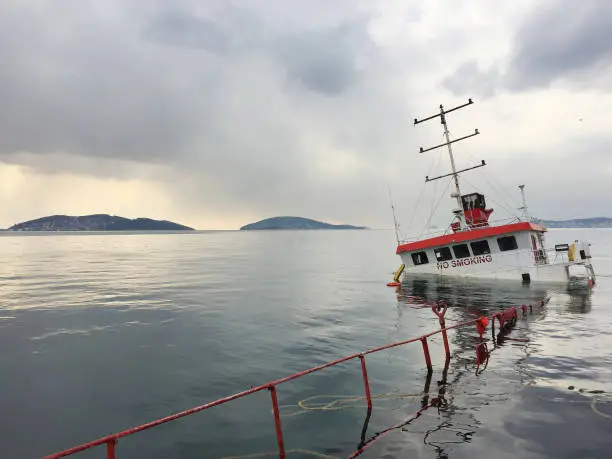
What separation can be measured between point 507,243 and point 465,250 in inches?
152

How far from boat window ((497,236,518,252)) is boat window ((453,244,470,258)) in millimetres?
3020

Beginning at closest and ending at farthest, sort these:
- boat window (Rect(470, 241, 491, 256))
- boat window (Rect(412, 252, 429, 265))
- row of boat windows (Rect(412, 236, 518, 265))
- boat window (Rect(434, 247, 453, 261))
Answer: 1. row of boat windows (Rect(412, 236, 518, 265))
2. boat window (Rect(470, 241, 491, 256))
3. boat window (Rect(434, 247, 453, 261))
4. boat window (Rect(412, 252, 429, 265))

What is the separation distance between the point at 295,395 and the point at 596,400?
31.4 feet

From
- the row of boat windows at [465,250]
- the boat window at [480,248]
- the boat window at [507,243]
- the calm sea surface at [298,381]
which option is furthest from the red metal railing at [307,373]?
the boat window at [480,248]

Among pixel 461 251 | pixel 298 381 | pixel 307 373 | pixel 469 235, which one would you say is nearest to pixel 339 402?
pixel 298 381

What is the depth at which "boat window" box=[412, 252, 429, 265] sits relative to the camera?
4247 cm

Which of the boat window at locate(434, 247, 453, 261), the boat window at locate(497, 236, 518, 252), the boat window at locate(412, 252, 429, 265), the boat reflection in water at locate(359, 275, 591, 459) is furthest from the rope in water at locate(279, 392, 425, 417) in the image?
the boat window at locate(412, 252, 429, 265)

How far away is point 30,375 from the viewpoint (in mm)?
16672

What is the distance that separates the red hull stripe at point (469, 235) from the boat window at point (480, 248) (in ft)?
A: 3.20

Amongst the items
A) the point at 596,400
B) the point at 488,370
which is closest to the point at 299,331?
the point at 488,370

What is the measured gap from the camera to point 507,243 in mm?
37469

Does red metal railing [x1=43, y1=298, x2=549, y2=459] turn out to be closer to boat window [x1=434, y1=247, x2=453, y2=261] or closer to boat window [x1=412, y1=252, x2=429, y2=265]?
boat window [x1=434, y1=247, x2=453, y2=261]

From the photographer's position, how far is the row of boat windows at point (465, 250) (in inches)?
1474

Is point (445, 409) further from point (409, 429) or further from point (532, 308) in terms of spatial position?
point (532, 308)
